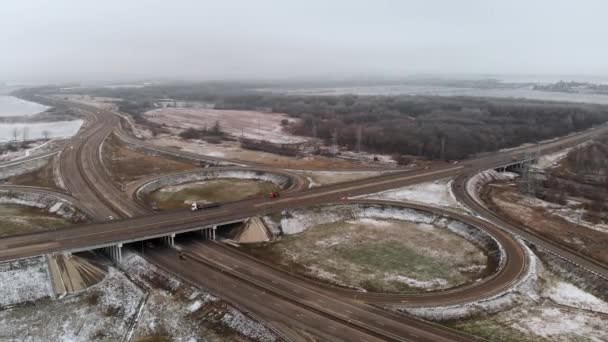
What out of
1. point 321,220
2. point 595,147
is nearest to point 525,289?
point 321,220

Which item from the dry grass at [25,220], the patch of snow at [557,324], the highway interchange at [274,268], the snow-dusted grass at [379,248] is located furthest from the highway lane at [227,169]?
the patch of snow at [557,324]

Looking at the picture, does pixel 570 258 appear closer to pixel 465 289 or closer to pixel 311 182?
pixel 465 289

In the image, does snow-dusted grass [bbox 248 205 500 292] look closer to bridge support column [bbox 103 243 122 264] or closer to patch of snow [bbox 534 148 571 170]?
bridge support column [bbox 103 243 122 264]

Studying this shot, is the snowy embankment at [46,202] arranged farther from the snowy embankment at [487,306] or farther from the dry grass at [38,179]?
the snowy embankment at [487,306]

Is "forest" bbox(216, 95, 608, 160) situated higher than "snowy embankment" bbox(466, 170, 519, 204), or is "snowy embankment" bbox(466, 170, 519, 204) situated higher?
"forest" bbox(216, 95, 608, 160)

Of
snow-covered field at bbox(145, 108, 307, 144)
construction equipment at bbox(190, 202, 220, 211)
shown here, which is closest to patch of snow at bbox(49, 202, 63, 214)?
construction equipment at bbox(190, 202, 220, 211)
